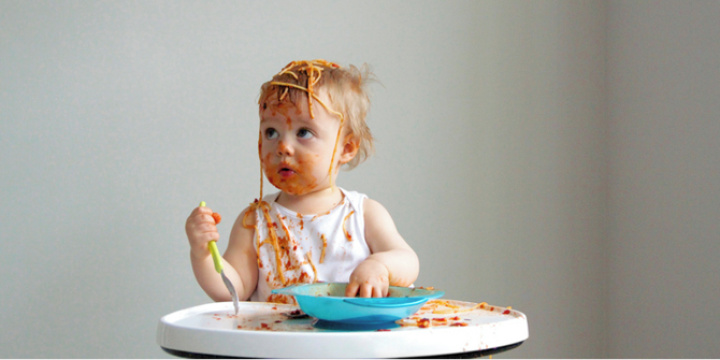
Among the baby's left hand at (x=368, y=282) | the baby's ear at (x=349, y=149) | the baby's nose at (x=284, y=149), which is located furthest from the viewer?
the baby's ear at (x=349, y=149)

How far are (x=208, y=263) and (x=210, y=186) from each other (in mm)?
501

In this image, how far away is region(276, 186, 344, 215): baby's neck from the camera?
1095 millimetres

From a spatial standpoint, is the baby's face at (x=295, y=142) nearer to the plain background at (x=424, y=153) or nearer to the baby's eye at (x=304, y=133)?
the baby's eye at (x=304, y=133)

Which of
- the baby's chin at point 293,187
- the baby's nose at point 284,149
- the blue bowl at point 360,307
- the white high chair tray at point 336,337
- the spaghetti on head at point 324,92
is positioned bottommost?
the white high chair tray at point 336,337

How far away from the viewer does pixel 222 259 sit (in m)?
1.00

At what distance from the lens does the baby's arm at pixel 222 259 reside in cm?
94

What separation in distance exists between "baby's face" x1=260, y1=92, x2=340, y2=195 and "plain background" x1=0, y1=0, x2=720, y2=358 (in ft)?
1.51

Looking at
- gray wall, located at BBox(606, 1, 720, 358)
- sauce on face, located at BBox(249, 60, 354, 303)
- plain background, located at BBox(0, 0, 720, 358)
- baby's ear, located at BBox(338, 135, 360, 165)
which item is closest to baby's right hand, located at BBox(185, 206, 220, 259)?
sauce on face, located at BBox(249, 60, 354, 303)

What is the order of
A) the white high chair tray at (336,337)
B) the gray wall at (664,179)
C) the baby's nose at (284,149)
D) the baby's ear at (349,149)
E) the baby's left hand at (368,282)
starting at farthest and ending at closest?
the gray wall at (664,179) → the baby's ear at (349,149) → the baby's nose at (284,149) → the baby's left hand at (368,282) → the white high chair tray at (336,337)

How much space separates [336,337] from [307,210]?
0.44 m

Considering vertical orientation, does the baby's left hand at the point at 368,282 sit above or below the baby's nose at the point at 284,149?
below

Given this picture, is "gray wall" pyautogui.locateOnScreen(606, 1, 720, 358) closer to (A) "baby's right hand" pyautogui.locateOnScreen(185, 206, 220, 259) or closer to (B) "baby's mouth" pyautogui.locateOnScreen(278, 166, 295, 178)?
(B) "baby's mouth" pyautogui.locateOnScreen(278, 166, 295, 178)

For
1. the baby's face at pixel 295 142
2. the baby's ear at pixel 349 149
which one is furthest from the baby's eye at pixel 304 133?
the baby's ear at pixel 349 149

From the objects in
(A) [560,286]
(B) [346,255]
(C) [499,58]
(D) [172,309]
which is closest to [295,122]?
(B) [346,255]
